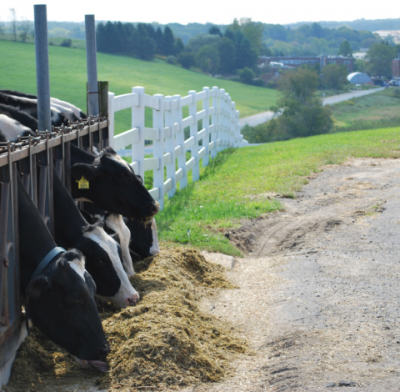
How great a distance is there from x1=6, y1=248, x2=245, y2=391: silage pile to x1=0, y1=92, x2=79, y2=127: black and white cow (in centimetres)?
240

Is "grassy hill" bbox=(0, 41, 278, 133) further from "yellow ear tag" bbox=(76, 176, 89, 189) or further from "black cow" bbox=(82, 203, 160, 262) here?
"yellow ear tag" bbox=(76, 176, 89, 189)

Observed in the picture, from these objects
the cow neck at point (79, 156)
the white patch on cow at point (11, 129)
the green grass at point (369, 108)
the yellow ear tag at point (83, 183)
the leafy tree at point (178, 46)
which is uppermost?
the leafy tree at point (178, 46)

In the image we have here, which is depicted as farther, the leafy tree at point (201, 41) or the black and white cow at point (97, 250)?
the leafy tree at point (201, 41)

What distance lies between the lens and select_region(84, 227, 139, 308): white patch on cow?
4.41 m

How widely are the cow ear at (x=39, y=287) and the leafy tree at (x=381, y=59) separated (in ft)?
522

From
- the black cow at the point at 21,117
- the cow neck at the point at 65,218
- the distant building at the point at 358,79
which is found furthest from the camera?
the distant building at the point at 358,79

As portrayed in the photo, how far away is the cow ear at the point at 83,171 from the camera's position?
5094 mm

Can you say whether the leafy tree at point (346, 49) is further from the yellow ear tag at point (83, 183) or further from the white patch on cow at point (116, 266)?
the white patch on cow at point (116, 266)

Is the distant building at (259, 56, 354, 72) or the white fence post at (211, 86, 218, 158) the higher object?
the distant building at (259, 56, 354, 72)

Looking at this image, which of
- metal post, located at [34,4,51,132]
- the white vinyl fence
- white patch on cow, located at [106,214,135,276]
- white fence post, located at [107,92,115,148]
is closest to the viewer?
metal post, located at [34,4,51,132]

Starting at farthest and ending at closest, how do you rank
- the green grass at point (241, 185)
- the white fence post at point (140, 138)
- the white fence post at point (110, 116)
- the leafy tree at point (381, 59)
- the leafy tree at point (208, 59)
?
the leafy tree at point (381, 59)
the leafy tree at point (208, 59)
the white fence post at point (140, 138)
the green grass at point (241, 185)
the white fence post at point (110, 116)

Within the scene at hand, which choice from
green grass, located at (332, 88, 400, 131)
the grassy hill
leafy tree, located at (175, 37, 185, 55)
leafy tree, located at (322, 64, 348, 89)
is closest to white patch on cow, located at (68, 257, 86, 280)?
the grassy hill

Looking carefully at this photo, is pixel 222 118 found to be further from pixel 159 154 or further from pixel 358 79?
pixel 358 79

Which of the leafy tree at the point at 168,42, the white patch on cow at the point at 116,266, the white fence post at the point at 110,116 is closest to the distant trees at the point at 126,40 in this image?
the leafy tree at the point at 168,42
